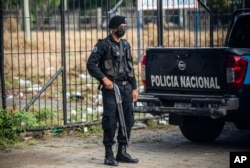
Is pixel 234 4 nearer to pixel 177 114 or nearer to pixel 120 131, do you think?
pixel 177 114

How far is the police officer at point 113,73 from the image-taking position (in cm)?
808

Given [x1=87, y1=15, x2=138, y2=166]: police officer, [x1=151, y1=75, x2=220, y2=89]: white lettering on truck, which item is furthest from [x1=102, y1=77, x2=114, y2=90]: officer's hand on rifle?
[x1=151, y1=75, x2=220, y2=89]: white lettering on truck

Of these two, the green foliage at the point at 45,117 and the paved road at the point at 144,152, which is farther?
the green foliage at the point at 45,117

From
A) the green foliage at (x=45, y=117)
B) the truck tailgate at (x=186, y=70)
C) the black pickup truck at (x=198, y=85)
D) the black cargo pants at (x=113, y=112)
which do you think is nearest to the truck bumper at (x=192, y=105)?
the black pickup truck at (x=198, y=85)

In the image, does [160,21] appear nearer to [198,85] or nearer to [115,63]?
[198,85]

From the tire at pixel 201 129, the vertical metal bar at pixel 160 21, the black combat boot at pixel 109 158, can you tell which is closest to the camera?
the black combat boot at pixel 109 158

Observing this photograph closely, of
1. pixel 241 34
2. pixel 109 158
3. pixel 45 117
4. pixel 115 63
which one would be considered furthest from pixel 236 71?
pixel 45 117

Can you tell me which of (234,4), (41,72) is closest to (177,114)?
(234,4)

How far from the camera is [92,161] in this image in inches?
337

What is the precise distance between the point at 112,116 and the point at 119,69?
0.60 meters

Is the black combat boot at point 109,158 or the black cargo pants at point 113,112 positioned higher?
the black cargo pants at point 113,112

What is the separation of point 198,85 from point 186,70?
277 millimetres

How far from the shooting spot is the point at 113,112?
8.12 meters

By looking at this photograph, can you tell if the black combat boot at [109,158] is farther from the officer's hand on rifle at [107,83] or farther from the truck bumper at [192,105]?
the truck bumper at [192,105]
